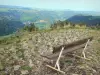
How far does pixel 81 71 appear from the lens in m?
9.06

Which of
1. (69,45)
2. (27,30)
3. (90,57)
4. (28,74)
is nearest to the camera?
(28,74)

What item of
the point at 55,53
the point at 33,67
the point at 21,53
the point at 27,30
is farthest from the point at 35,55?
the point at 27,30

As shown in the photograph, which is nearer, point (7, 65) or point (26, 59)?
point (7, 65)

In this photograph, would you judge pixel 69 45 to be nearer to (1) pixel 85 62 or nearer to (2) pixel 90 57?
(1) pixel 85 62

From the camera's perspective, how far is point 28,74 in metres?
8.58

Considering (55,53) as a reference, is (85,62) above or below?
below

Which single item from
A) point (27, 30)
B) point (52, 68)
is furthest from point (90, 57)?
point (27, 30)

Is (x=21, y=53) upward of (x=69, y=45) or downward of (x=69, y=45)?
downward

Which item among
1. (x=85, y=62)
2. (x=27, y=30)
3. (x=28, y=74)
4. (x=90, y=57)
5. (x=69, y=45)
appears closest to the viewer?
(x=28, y=74)

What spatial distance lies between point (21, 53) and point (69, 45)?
12.0 feet

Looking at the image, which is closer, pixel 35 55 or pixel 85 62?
pixel 85 62

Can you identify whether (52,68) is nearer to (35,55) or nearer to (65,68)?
(65,68)

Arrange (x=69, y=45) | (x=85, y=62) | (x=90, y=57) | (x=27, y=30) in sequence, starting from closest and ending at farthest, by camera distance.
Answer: (x=69, y=45) → (x=85, y=62) → (x=90, y=57) → (x=27, y=30)

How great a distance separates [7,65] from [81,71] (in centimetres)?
347
